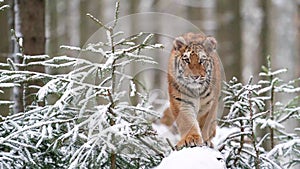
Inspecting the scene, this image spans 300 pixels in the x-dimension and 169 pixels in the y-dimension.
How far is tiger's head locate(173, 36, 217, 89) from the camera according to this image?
129 inches

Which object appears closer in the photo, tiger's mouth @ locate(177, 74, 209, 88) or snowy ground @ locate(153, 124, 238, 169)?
snowy ground @ locate(153, 124, 238, 169)

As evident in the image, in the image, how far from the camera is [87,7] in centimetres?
1497

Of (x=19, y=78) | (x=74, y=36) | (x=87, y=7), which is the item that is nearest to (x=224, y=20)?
(x=87, y=7)

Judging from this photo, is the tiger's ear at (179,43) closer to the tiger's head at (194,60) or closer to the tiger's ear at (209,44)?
the tiger's head at (194,60)

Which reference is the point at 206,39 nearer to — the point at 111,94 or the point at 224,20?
the point at 111,94

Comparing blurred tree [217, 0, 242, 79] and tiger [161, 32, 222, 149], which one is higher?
blurred tree [217, 0, 242, 79]

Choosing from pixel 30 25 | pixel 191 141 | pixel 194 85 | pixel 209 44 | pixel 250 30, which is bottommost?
pixel 191 141

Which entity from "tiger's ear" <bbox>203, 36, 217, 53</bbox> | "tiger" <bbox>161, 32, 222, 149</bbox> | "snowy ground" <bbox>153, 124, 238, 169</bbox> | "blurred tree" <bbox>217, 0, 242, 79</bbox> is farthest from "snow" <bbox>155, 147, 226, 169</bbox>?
"blurred tree" <bbox>217, 0, 242, 79</bbox>

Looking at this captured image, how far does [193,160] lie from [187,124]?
0.91 meters

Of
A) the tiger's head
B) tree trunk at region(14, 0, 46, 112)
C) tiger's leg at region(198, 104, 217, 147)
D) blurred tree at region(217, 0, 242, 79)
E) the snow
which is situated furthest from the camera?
blurred tree at region(217, 0, 242, 79)

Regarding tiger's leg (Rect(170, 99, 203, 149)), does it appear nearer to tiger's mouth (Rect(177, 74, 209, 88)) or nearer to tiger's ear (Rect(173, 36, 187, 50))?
tiger's mouth (Rect(177, 74, 209, 88))

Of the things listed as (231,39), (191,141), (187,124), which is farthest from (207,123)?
(231,39)

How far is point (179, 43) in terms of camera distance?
135 inches

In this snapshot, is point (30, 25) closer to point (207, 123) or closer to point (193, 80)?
point (193, 80)
